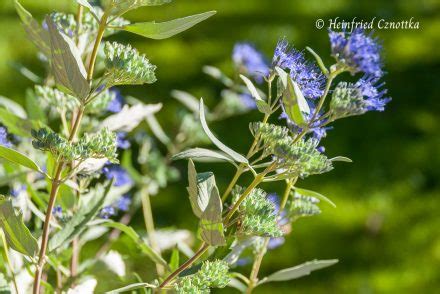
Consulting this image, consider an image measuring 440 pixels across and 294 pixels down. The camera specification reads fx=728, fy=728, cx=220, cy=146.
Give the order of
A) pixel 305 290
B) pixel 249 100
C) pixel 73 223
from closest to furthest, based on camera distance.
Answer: pixel 73 223, pixel 249 100, pixel 305 290

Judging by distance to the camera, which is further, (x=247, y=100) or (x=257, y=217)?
(x=247, y=100)

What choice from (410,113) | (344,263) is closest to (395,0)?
(410,113)

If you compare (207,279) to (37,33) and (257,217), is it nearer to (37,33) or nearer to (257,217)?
(257,217)

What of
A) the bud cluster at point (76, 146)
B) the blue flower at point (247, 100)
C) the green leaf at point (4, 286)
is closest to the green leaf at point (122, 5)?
the bud cluster at point (76, 146)

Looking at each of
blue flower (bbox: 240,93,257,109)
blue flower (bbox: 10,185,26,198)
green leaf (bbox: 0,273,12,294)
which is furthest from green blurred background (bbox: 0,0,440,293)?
green leaf (bbox: 0,273,12,294)

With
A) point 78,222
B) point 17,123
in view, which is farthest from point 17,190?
point 78,222

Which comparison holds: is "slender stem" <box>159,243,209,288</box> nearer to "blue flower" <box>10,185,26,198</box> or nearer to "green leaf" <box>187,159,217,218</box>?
"green leaf" <box>187,159,217,218</box>

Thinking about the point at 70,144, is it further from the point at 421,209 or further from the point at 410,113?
the point at 410,113
